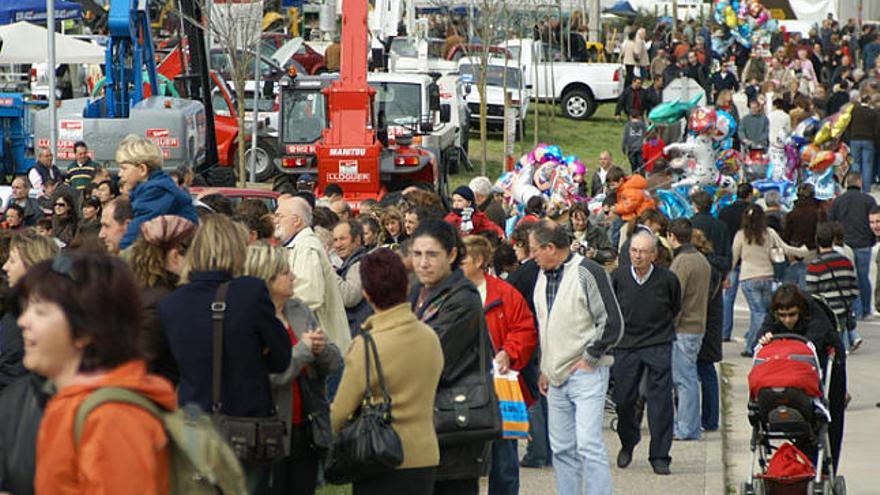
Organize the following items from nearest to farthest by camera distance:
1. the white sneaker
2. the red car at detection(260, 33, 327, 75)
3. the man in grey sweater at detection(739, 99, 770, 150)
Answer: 1. the white sneaker
2. the man in grey sweater at detection(739, 99, 770, 150)
3. the red car at detection(260, 33, 327, 75)

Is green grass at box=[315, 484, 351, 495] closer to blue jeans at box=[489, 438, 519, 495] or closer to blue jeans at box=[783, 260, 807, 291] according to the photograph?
blue jeans at box=[489, 438, 519, 495]

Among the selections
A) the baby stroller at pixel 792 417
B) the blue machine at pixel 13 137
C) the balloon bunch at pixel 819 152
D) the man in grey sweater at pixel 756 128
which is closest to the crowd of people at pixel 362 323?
the baby stroller at pixel 792 417

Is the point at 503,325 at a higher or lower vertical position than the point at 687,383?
higher

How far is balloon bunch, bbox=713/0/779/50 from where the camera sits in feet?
148

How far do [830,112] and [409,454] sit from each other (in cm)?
2873

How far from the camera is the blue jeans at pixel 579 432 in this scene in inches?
354

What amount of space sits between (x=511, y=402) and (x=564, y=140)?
1111 inches

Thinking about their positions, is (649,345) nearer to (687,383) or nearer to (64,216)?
(687,383)

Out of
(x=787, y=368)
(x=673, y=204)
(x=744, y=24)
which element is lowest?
(x=787, y=368)

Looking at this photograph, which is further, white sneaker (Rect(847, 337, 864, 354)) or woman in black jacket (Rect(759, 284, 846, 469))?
white sneaker (Rect(847, 337, 864, 354))

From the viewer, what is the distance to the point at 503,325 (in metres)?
8.83

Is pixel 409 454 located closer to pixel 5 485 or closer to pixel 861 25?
pixel 5 485

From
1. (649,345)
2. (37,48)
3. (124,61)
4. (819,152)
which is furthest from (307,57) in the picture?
(649,345)

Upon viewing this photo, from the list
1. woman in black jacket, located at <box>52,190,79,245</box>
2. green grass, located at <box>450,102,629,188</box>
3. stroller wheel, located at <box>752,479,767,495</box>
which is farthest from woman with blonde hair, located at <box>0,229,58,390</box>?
green grass, located at <box>450,102,629,188</box>
